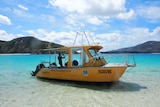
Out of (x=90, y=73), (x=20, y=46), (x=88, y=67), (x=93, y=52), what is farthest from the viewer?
(x=20, y=46)

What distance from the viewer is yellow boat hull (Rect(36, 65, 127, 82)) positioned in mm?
10867

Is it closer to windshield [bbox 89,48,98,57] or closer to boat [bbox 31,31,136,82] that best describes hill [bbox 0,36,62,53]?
boat [bbox 31,31,136,82]

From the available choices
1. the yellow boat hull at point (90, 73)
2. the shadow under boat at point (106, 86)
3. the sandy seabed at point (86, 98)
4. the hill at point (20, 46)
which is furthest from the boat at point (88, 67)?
the hill at point (20, 46)

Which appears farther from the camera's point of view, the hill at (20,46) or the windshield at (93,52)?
the hill at (20,46)

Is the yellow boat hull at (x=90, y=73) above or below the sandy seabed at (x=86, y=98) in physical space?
above

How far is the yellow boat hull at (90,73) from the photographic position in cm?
1087

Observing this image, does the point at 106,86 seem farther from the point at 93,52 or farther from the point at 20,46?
the point at 20,46

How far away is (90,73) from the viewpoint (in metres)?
11.4

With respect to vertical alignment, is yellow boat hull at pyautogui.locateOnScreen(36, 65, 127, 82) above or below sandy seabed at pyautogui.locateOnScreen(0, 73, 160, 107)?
above

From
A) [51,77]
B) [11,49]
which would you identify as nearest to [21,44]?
[11,49]

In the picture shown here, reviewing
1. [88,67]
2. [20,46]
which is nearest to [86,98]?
[88,67]

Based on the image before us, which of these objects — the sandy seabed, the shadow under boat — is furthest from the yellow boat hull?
the sandy seabed

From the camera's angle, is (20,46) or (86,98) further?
(20,46)

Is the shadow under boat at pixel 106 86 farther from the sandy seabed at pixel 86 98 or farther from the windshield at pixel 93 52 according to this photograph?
the windshield at pixel 93 52
